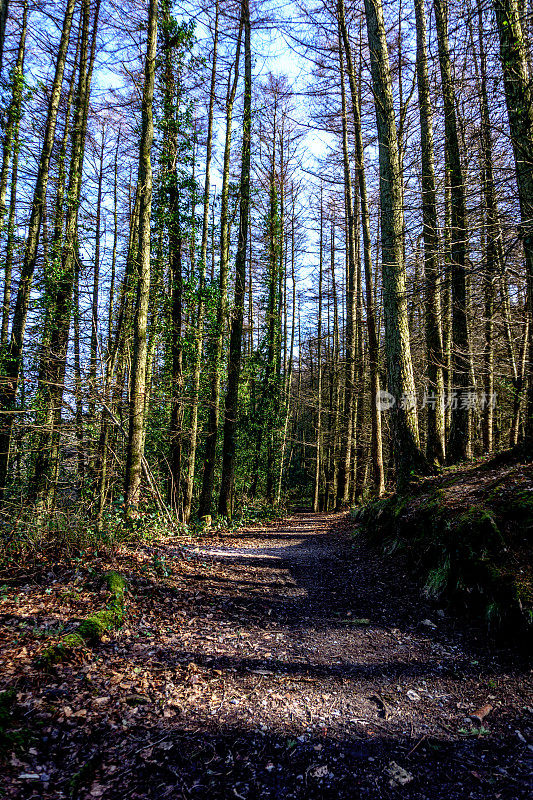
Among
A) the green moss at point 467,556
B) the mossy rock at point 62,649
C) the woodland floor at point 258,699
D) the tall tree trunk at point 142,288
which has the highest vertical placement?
the tall tree trunk at point 142,288

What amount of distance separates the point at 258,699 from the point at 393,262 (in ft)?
20.2

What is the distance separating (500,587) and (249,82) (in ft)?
41.7

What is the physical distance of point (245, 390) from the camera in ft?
53.7

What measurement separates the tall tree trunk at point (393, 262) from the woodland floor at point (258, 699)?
2.80 metres

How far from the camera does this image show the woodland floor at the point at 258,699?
1.96 m

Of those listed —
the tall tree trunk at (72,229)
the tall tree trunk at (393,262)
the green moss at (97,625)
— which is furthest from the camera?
the tall tree trunk at (72,229)

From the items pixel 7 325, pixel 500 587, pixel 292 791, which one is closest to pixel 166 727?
pixel 292 791

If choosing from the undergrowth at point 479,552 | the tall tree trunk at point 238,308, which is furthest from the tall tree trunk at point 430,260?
the tall tree trunk at point 238,308

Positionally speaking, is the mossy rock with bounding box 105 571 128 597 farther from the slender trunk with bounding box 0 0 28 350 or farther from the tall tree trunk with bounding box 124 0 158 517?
the slender trunk with bounding box 0 0 28 350

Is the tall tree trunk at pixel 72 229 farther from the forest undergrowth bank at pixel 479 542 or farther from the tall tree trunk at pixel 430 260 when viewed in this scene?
the tall tree trunk at pixel 430 260

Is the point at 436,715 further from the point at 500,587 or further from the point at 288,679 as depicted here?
the point at 500,587

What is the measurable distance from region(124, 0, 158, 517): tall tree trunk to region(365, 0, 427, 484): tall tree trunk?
387cm

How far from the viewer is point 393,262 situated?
643 cm

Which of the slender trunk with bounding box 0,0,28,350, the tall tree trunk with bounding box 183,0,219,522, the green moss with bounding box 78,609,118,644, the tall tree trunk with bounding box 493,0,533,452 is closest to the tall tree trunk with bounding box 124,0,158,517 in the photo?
the slender trunk with bounding box 0,0,28,350
